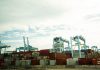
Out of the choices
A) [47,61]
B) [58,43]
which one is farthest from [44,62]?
[58,43]

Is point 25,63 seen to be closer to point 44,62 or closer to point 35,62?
point 35,62

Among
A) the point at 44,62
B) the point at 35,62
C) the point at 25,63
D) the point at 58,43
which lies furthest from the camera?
the point at 58,43

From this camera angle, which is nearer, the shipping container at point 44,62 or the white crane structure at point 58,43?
the shipping container at point 44,62

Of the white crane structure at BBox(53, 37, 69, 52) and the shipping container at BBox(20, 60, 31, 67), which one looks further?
the white crane structure at BBox(53, 37, 69, 52)

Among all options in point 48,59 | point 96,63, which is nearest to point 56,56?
point 48,59

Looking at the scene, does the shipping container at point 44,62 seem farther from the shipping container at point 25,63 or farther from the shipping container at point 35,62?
the shipping container at point 25,63

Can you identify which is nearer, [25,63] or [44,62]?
[44,62]

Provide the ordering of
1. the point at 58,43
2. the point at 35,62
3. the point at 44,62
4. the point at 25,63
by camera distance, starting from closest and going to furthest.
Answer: the point at 44,62, the point at 35,62, the point at 25,63, the point at 58,43

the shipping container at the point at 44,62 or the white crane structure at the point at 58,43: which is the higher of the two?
the white crane structure at the point at 58,43

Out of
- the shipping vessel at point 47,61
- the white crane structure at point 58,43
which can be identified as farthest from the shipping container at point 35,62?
the white crane structure at point 58,43

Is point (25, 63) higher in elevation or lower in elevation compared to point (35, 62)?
lower

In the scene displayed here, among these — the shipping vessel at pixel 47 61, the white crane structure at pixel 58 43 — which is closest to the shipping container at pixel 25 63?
the shipping vessel at pixel 47 61

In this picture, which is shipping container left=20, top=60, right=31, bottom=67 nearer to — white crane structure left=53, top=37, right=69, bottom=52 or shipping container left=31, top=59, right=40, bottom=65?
shipping container left=31, top=59, right=40, bottom=65

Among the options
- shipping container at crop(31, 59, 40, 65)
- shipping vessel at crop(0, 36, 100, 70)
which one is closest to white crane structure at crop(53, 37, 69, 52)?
shipping vessel at crop(0, 36, 100, 70)
